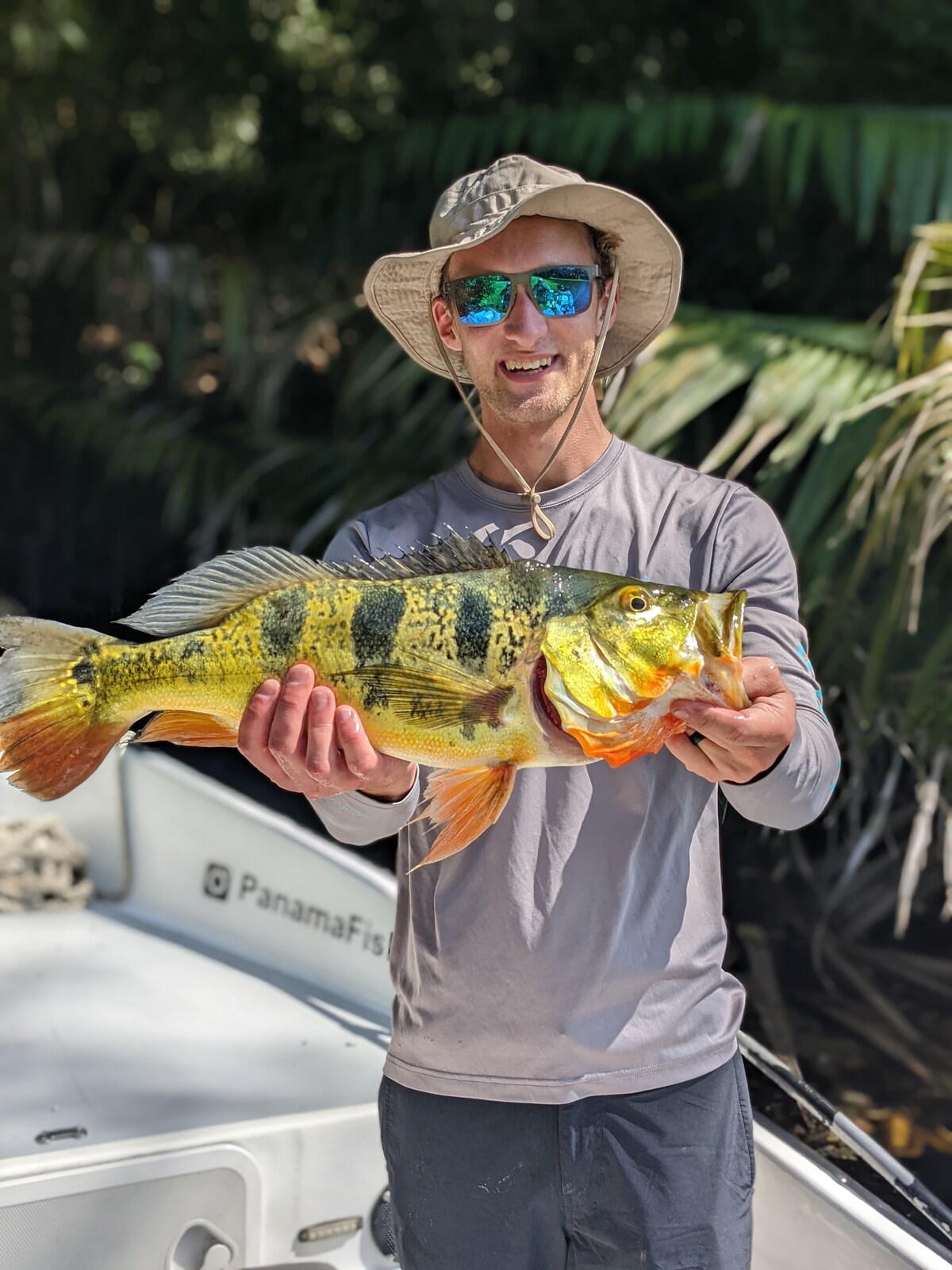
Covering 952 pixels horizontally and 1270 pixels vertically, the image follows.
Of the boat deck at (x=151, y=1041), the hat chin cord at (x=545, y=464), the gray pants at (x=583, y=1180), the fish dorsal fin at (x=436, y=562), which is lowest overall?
the boat deck at (x=151, y=1041)

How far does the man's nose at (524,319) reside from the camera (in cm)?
205

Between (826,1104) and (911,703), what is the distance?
2.32m

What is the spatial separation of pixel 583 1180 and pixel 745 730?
0.80m

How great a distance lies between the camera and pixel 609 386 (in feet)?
12.8

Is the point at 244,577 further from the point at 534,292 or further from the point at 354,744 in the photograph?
the point at 534,292

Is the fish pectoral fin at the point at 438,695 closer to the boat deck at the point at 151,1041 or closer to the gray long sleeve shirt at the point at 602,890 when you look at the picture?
the gray long sleeve shirt at the point at 602,890

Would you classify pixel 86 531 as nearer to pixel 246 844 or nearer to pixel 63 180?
pixel 63 180

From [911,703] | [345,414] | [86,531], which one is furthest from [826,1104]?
[86,531]

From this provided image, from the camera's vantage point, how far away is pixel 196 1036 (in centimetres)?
360

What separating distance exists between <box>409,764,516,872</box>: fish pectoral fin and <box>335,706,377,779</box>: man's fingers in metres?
0.12

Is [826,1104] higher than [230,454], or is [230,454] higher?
[230,454]

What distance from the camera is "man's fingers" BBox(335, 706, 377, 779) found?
72.4 inches

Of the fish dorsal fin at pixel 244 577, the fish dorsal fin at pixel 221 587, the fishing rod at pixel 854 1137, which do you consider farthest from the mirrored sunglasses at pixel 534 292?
the fishing rod at pixel 854 1137

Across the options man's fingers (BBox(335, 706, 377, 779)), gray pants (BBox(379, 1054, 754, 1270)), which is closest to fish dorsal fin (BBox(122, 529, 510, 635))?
man's fingers (BBox(335, 706, 377, 779))
